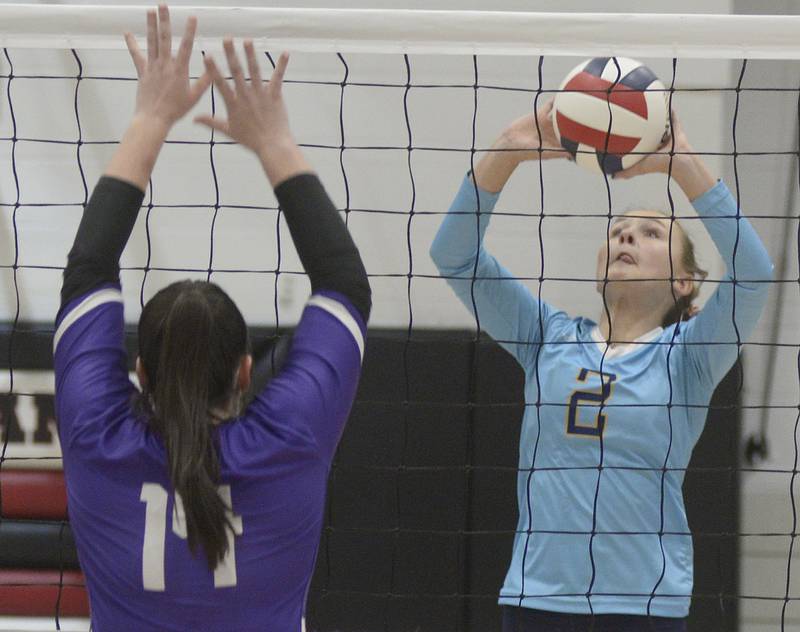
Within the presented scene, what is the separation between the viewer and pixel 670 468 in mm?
1972

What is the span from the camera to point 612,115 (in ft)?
6.53

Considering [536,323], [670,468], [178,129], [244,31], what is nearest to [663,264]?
[536,323]

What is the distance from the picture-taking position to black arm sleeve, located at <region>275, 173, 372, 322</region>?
4.16ft

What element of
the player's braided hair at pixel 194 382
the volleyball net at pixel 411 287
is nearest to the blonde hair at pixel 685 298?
the volleyball net at pixel 411 287

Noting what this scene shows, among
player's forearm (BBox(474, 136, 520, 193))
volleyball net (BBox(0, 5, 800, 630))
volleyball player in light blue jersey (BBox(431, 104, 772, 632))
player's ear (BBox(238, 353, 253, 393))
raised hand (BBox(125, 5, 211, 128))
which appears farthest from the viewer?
volleyball net (BBox(0, 5, 800, 630))

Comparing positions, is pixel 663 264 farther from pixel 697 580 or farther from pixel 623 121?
pixel 697 580

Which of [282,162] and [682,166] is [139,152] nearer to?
[282,162]

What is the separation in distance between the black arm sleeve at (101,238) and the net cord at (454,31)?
25.2 inches

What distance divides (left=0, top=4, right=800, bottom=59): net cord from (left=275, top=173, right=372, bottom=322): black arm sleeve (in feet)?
2.05

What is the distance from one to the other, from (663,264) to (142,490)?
4.38 ft

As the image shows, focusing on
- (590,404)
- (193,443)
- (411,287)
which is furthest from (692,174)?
(411,287)

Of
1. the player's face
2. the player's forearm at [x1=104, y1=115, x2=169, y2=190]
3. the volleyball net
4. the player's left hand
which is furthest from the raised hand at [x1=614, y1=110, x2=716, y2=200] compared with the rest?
the volleyball net

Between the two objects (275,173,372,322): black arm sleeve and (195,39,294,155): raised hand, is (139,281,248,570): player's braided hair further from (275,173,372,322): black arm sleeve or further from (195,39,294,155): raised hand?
(195,39,294,155): raised hand

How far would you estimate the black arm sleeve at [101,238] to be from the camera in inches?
49.2
